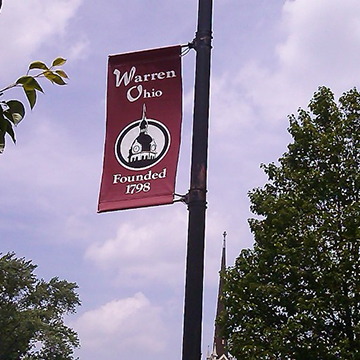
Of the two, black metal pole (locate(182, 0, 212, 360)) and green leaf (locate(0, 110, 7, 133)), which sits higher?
black metal pole (locate(182, 0, 212, 360))

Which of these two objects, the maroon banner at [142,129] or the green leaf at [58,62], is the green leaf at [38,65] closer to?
the green leaf at [58,62]

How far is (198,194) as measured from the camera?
16.2 ft

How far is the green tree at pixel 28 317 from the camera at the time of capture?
47.2 metres

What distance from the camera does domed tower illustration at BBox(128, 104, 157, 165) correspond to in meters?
5.20

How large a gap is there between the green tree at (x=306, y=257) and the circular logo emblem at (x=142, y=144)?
13.8 m

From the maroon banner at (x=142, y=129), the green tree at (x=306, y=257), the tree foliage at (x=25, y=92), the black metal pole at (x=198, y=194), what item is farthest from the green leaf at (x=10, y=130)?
the green tree at (x=306, y=257)

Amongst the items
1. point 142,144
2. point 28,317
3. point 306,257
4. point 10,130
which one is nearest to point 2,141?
point 10,130

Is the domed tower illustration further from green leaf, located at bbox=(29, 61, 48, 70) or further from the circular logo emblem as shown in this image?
green leaf, located at bbox=(29, 61, 48, 70)

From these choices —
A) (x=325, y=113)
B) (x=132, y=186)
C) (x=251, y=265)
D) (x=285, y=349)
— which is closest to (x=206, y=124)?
(x=132, y=186)

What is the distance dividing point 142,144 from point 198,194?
1.93 ft

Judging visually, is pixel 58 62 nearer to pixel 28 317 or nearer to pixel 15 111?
pixel 15 111

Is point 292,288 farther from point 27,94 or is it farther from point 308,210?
point 27,94

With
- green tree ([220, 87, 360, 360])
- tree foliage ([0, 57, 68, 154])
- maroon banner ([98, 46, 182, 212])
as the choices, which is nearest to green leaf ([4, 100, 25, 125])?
tree foliage ([0, 57, 68, 154])

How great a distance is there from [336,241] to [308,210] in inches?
45.4
